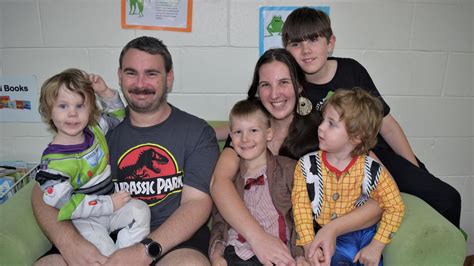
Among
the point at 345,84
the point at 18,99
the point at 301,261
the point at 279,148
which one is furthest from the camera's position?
the point at 18,99

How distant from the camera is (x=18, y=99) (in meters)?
2.18

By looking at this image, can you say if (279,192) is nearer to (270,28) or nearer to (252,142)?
(252,142)

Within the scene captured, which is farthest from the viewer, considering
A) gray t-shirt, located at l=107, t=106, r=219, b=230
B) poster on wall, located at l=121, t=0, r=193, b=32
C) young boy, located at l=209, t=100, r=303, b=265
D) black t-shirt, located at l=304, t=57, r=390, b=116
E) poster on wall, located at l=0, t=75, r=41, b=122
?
poster on wall, located at l=0, t=75, r=41, b=122

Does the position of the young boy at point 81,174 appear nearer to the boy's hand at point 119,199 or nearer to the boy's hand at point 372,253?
the boy's hand at point 119,199

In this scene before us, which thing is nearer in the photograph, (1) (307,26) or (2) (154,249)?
(2) (154,249)

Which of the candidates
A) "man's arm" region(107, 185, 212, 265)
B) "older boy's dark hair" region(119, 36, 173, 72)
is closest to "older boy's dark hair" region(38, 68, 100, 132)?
"older boy's dark hair" region(119, 36, 173, 72)

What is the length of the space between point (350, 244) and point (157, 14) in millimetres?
1514

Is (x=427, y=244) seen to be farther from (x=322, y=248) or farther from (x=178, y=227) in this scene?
(x=178, y=227)

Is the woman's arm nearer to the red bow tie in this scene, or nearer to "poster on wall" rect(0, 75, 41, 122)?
the red bow tie

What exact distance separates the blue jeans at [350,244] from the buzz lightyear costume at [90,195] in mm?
762

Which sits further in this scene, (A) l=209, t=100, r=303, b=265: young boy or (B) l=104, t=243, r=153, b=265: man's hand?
(A) l=209, t=100, r=303, b=265: young boy

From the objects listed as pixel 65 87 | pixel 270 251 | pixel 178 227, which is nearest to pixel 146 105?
pixel 65 87

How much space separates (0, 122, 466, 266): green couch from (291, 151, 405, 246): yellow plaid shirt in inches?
2.1

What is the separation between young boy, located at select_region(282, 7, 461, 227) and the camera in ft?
5.46
